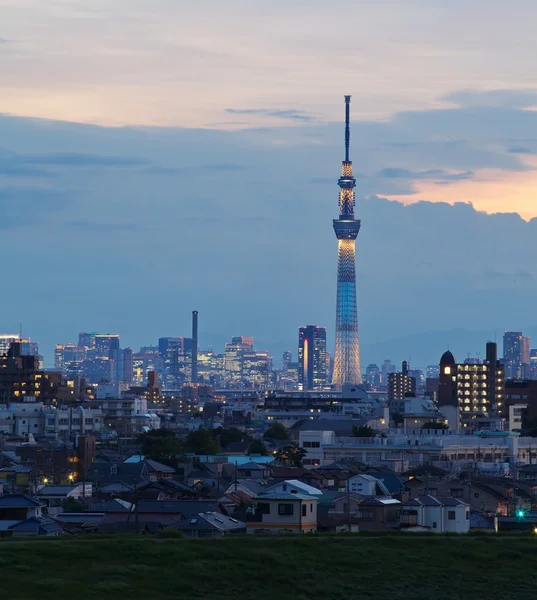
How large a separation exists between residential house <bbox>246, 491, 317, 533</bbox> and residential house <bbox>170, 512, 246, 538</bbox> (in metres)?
0.39

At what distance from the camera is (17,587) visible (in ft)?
84.6

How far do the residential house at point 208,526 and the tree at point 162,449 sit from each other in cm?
3218

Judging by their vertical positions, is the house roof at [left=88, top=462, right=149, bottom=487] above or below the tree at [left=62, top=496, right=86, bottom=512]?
above

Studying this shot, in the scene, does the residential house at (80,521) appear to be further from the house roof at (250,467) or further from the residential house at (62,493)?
the house roof at (250,467)

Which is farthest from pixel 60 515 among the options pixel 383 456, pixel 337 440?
pixel 337 440

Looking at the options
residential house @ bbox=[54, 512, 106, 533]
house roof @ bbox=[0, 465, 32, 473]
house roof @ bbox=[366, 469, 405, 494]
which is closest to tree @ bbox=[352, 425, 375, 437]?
house roof @ bbox=[0, 465, 32, 473]

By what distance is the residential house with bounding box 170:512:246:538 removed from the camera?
3522 cm

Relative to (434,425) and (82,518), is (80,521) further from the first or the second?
(434,425)

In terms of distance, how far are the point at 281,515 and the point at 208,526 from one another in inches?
66.2

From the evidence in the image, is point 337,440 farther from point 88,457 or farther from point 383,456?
point 88,457

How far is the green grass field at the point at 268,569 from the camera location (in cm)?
2672

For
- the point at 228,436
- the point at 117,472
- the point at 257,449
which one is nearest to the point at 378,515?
the point at 117,472

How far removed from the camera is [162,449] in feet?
245

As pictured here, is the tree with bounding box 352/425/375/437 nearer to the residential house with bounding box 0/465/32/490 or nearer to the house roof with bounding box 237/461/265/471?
the house roof with bounding box 237/461/265/471
